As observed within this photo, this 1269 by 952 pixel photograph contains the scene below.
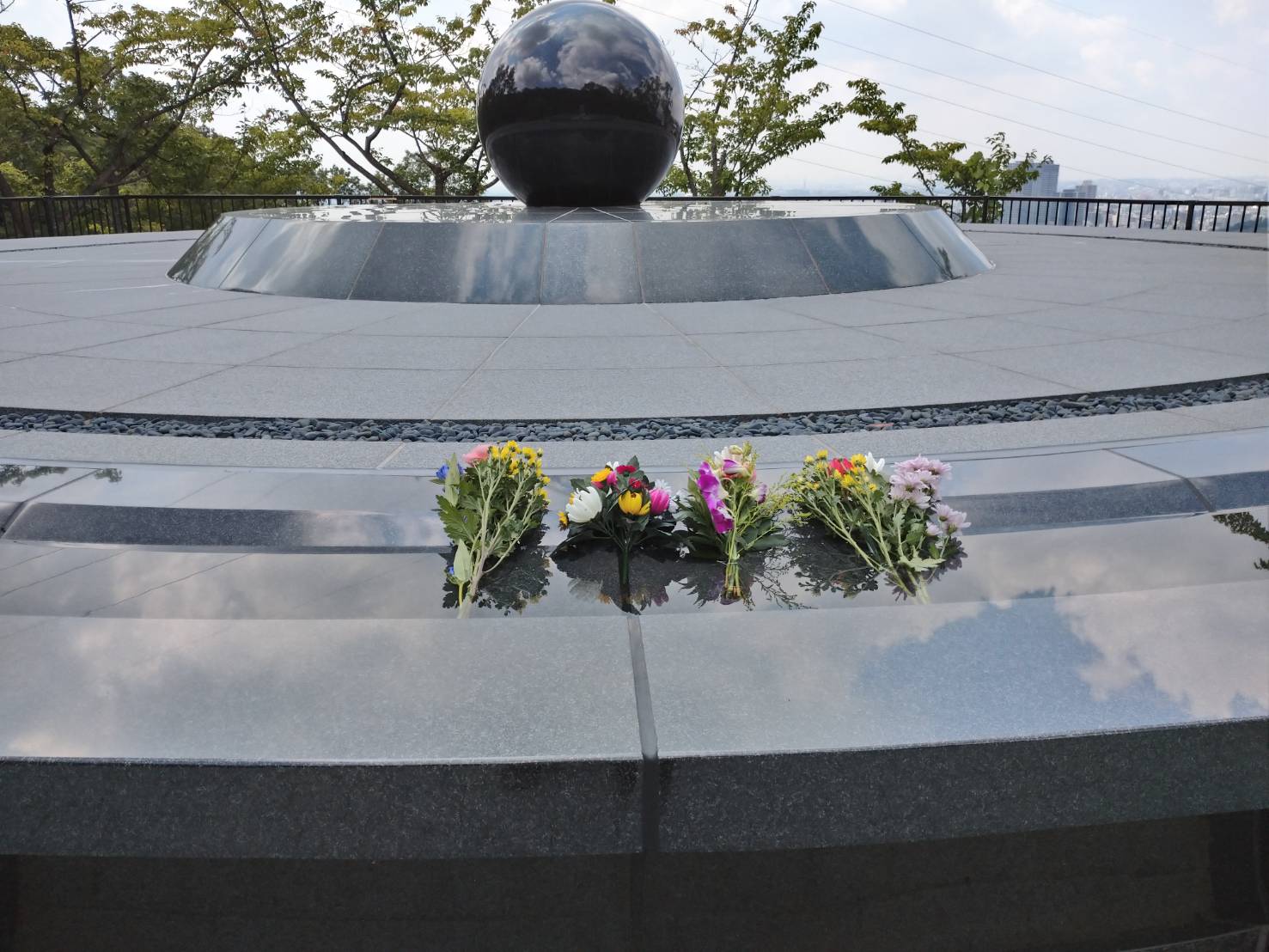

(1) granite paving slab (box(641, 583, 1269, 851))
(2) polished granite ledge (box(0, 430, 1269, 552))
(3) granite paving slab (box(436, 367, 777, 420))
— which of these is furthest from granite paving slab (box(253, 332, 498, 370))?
(1) granite paving slab (box(641, 583, 1269, 851))

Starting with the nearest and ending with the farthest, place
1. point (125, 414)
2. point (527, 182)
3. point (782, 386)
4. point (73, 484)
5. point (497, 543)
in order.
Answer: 1. point (497, 543)
2. point (73, 484)
3. point (125, 414)
4. point (782, 386)
5. point (527, 182)

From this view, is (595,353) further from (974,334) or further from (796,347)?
(974,334)

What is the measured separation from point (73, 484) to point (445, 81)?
1170 inches

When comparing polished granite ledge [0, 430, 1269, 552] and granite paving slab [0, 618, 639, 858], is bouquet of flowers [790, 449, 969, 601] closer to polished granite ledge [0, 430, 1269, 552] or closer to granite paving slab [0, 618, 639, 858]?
polished granite ledge [0, 430, 1269, 552]

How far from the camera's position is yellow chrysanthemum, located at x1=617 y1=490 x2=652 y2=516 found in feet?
11.4

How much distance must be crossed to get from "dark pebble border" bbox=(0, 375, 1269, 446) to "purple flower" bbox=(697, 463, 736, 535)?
1.41 meters

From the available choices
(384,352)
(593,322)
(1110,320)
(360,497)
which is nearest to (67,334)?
(384,352)

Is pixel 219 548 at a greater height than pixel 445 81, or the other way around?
pixel 445 81

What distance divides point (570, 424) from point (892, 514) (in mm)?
2157

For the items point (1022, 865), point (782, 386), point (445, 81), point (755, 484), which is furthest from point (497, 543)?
point (445, 81)

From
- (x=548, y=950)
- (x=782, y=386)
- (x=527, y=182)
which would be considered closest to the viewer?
(x=548, y=950)

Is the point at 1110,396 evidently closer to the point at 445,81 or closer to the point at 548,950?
the point at 548,950

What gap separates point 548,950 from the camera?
9.05 ft

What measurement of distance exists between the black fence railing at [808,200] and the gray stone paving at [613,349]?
12.8 m
